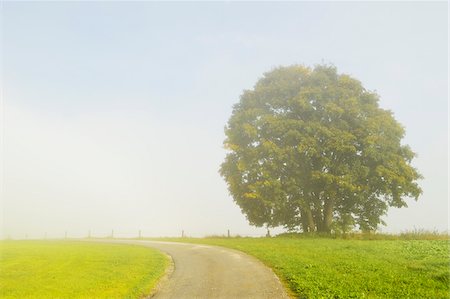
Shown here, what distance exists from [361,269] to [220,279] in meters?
7.21

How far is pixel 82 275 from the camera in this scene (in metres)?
21.5

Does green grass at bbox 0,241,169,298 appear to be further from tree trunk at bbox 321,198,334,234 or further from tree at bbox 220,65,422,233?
tree trunk at bbox 321,198,334,234

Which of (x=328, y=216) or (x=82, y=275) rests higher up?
(x=328, y=216)

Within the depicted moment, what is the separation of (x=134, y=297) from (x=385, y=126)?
33.0m

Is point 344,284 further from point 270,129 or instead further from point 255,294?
point 270,129

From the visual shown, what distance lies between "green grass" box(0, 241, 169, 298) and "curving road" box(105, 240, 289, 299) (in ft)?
4.04

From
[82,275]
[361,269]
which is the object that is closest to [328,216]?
[361,269]

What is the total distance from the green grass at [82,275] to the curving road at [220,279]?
123 centimetres

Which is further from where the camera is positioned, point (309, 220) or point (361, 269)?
point (309, 220)

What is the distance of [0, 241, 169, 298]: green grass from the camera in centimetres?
1794

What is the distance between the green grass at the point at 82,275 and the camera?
1794cm

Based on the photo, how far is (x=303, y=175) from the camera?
4009cm

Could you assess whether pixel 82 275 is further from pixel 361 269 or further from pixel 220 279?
pixel 361 269

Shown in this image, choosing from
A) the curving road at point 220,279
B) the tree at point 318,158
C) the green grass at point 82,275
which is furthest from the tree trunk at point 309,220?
the green grass at point 82,275
